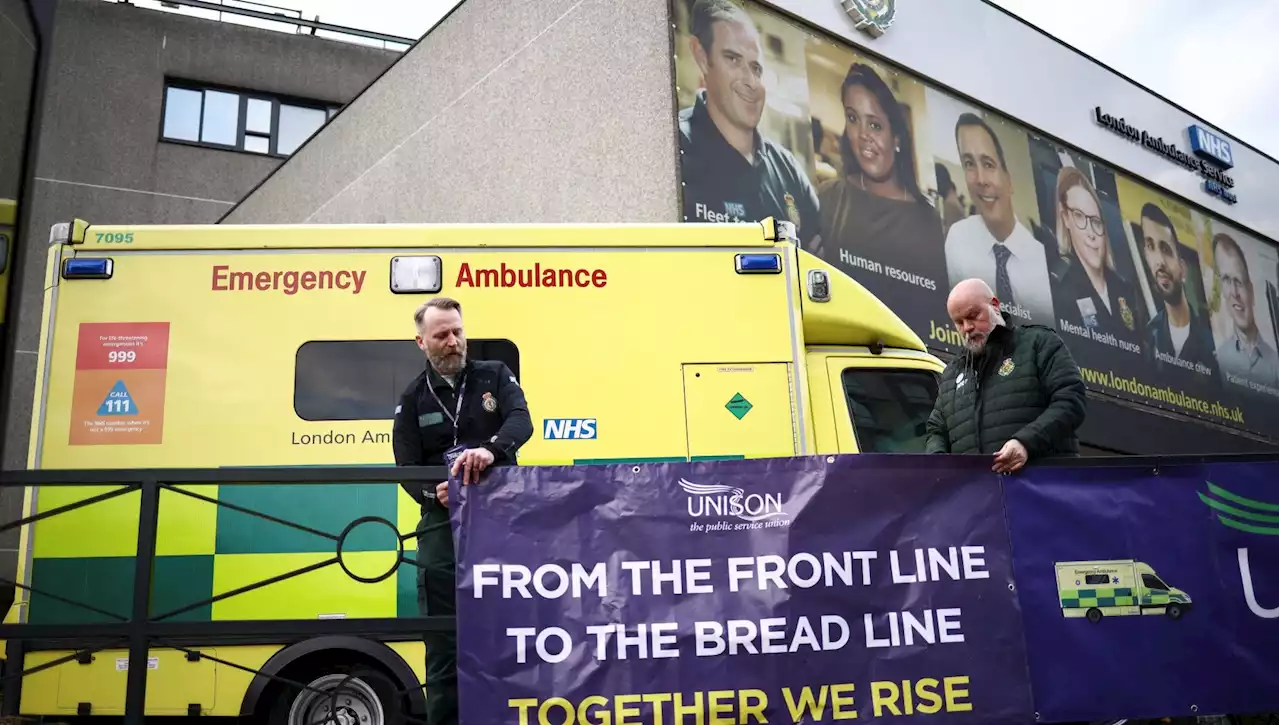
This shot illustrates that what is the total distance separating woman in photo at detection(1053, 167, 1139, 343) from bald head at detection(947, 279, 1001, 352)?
12862 millimetres

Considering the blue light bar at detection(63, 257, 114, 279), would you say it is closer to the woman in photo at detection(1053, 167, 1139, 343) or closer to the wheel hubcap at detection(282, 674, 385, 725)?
the wheel hubcap at detection(282, 674, 385, 725)

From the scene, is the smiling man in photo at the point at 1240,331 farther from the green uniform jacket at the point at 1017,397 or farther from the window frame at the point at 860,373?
the green uniform jacket at the point at 1017,397

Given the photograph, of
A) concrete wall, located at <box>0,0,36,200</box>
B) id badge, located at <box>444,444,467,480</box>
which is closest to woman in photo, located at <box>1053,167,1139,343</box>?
id badge, located at <box>444,444,467,480</box>

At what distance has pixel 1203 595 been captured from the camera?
14.9 ft

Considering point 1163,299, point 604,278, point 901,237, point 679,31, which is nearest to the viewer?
point 604,278

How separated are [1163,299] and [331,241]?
1771 cm

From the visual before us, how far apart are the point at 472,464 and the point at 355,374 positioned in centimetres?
215

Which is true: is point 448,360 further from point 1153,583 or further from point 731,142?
point 731,142

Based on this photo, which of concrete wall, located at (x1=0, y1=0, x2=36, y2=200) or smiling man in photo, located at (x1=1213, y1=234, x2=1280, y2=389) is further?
smiling man in photo, located at (x1=1213, y1=234, x2=1280, y2=389)

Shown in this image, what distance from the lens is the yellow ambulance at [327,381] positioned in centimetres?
579

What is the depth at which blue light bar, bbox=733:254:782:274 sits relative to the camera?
670cm

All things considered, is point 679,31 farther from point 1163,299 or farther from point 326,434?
point 1163,299

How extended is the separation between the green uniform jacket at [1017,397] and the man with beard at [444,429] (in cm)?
216

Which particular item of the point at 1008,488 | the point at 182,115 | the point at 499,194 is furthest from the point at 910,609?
the point at 182,115
